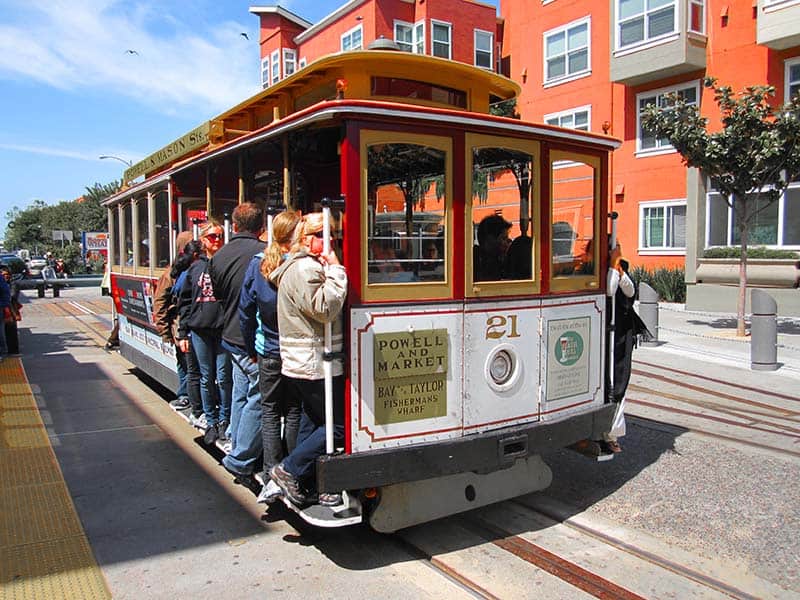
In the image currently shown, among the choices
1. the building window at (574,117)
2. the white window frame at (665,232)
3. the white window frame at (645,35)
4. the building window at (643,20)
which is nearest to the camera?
the white window frame at (645,35)

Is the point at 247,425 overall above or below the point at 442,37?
below

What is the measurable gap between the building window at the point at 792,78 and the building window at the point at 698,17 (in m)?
2.70

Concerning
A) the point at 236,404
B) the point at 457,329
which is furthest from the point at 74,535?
the point at 457,329

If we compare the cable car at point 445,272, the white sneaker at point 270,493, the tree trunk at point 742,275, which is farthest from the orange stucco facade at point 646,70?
the white sneaker at point 270,493

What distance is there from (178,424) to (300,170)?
3615 millimetres

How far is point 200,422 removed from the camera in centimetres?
593

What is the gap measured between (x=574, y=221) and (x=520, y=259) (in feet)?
2.18

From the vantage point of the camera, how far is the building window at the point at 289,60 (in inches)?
A: 1371

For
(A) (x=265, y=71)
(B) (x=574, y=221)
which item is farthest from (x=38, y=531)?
(A) (x=265, y=71)

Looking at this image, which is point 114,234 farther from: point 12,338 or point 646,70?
point 646,70

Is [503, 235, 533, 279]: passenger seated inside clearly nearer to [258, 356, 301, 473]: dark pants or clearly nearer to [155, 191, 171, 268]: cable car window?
[258, 356, 301, 473]: dark pants

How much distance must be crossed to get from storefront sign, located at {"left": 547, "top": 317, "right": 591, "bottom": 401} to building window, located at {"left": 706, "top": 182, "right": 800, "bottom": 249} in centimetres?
1331

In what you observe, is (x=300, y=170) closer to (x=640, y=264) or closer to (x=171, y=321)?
(x=171, y=321)

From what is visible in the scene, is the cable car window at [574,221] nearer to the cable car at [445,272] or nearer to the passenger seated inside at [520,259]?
the cable car at [445,272]
